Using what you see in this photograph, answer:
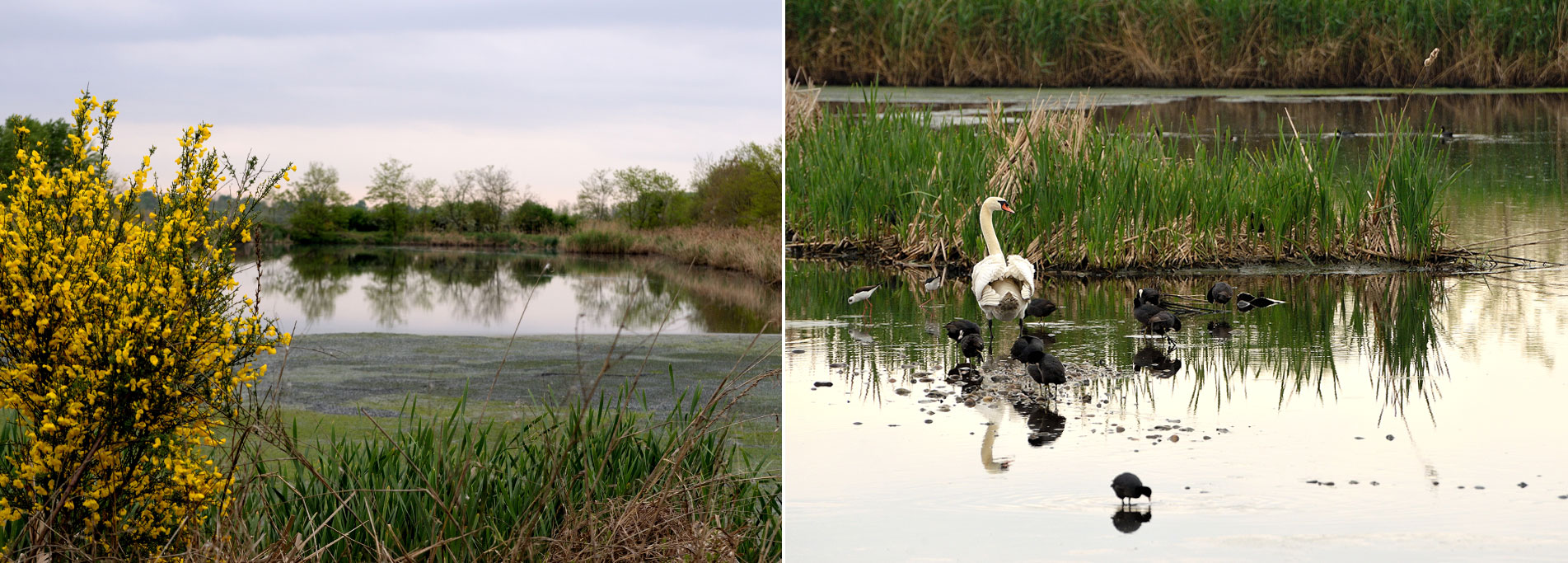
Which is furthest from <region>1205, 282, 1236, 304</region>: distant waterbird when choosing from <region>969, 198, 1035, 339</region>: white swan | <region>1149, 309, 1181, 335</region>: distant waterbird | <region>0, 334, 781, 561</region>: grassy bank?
<region>0, 334, 781, 561</region>: grassy bank

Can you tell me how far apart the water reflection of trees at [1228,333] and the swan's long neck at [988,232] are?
25cm

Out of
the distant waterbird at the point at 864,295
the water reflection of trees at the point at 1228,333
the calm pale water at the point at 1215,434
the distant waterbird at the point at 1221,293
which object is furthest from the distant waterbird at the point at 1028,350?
the distant waterbird at the point at 1221,293

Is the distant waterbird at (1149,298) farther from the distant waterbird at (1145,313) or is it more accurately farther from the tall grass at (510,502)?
the tall grass at (510,502)

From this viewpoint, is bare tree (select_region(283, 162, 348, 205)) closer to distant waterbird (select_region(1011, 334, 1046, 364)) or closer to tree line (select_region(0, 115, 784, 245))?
tree line (select_region(0, 115, 784, 245))

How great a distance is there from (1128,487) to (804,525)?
2.41 feet

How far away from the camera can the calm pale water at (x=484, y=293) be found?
23.8 metres

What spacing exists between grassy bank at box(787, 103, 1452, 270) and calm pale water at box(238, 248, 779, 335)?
1443 centimetres

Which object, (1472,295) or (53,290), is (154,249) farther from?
(1472,295)

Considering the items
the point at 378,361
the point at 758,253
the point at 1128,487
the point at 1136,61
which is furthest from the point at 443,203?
the point at 1128,487

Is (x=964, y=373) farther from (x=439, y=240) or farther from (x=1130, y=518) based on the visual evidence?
(x=439, y=240)

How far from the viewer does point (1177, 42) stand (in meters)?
6.09

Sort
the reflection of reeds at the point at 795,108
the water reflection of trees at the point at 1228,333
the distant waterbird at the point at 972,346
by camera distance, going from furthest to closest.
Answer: the reflection of reeds at the point at 795,108 → the distant waterbird at the point at 972,346 → the water reflection of trees at the point at 1228,333

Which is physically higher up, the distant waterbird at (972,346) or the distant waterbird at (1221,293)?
the distant waterbird at (1221,293)

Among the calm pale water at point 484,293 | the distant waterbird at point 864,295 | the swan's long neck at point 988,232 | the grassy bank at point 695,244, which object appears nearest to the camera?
the distant waterbird at point 864,295
